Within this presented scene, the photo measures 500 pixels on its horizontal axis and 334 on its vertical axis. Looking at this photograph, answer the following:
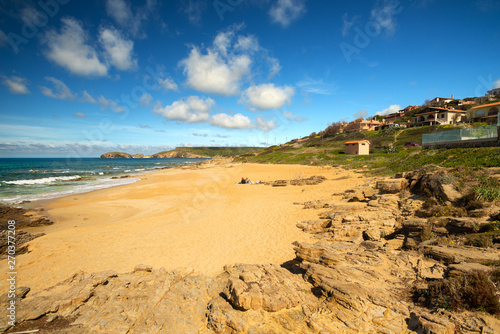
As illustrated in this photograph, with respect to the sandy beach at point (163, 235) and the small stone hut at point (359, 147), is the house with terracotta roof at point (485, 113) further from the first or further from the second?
the sandy beach at point (163, 235)

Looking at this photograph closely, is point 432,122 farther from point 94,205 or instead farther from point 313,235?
point 94,205

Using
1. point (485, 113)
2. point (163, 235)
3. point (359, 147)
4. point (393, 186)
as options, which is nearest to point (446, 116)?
point (485, 113)


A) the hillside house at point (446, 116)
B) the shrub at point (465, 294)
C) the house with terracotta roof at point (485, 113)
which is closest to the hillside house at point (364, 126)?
the hillside house at point (446, 116)

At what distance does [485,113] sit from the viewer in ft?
150

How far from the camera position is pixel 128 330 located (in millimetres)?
4367

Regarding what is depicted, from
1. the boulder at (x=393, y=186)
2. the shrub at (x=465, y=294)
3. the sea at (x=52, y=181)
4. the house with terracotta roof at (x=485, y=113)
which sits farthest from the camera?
the house with terracotta roof at (x=485, y=113)

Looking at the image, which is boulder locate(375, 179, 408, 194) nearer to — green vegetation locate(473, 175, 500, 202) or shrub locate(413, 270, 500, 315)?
green vegetation locate(473, 175, 500, 202)

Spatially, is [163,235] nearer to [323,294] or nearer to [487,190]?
[323,294]

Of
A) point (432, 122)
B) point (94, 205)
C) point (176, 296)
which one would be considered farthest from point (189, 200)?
point (432, 122)

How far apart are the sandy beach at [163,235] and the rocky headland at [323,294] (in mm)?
2157

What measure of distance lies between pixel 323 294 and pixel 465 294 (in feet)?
8.78

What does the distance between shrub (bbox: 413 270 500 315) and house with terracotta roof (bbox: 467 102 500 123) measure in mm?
59200

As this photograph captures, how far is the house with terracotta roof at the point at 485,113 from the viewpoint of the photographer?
43.2 m

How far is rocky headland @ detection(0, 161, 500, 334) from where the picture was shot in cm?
419
